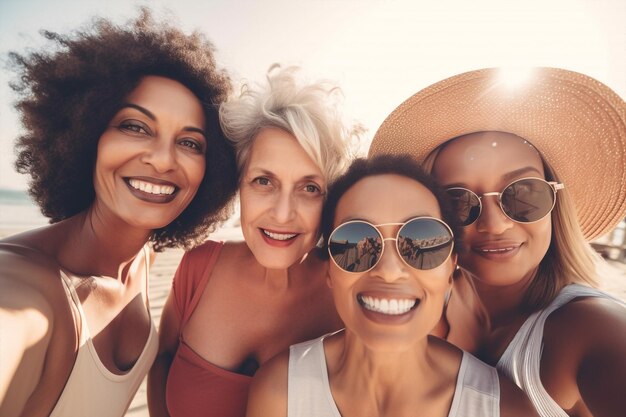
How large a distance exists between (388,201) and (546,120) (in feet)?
4.05

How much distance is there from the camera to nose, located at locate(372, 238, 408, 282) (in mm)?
1556

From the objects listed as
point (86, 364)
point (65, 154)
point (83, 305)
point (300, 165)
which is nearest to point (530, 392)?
point (300, 165)

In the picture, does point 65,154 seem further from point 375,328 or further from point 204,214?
point 375,328

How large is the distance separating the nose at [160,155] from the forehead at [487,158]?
5.38 ft

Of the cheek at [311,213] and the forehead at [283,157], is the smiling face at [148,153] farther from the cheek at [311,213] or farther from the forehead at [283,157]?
the cheek at [311,213]

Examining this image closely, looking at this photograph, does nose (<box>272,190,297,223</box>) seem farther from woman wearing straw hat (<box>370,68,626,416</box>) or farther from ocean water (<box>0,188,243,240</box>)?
ocean water (<box>0,188,243,240</box>)

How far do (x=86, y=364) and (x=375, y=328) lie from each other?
146 cm

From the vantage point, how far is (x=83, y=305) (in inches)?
74.1

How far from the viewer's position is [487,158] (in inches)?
77.7

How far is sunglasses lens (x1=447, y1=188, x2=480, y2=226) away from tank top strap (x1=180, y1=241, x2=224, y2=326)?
63.5 inches

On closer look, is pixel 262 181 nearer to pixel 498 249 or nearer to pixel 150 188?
pixel 150 188

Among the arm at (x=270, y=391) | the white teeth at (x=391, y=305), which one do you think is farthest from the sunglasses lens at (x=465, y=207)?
the arm at (x=270, y=391)

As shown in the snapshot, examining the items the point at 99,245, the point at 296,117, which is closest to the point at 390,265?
the point at 296,117

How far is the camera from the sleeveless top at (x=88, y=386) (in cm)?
171
